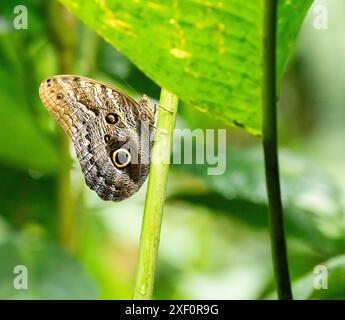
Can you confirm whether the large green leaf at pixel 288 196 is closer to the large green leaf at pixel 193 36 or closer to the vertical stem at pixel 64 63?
the vertical stem at pixel 64 63

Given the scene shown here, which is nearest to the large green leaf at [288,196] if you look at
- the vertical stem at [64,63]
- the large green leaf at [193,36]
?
the vertical stem at [64,63]

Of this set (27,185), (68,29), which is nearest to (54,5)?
(68,29)

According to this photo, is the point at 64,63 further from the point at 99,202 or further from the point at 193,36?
the point at 193,36

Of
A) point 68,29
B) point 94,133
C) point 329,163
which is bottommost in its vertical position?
point 94,133

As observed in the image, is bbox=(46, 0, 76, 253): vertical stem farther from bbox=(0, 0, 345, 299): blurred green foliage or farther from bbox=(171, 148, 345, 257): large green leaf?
bbox=(171, 148, 345, 257): large green leaf

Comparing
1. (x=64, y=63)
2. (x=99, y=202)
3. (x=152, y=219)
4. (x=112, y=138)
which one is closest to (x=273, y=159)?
(x=152, y=219)
